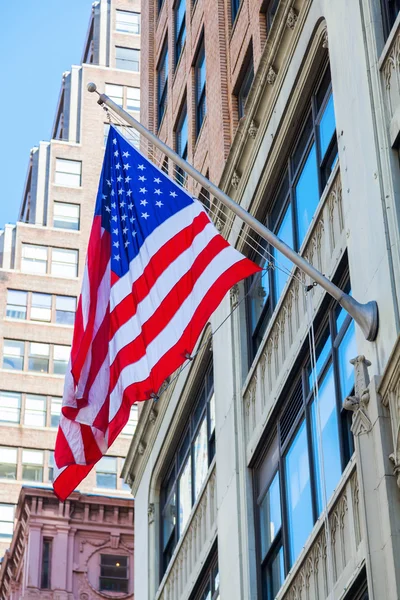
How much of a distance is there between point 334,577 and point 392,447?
2.83m

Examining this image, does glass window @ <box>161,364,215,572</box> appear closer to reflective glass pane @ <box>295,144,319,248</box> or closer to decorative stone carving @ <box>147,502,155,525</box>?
decorative stone carving @ <box>147,502,155,525</box>

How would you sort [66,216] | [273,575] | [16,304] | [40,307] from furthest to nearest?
1. [66,216]
2. [40,307]
3. [16,304]
4. [273,575]

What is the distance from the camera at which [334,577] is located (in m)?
18.9

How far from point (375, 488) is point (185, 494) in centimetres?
1492

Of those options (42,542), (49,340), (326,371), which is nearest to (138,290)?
(326,371)

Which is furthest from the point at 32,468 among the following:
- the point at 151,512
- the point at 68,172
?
the point at 151,512

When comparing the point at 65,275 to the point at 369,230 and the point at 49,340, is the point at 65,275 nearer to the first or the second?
the point at 49,340

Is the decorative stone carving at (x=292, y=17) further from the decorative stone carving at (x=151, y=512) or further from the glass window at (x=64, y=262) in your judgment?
the glass window at (x=64, y=262)

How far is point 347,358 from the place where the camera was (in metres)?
20.4

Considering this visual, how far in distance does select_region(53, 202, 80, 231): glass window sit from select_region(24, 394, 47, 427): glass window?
489 inches

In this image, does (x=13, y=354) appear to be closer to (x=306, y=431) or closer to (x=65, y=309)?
(x=65, y=309)

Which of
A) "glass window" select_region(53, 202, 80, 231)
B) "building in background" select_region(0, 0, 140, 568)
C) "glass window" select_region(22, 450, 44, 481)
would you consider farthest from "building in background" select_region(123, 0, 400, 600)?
"glass window" select_region(53, 202, 80, 231)

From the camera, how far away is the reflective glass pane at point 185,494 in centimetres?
3100

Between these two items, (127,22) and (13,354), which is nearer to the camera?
(13,354)
